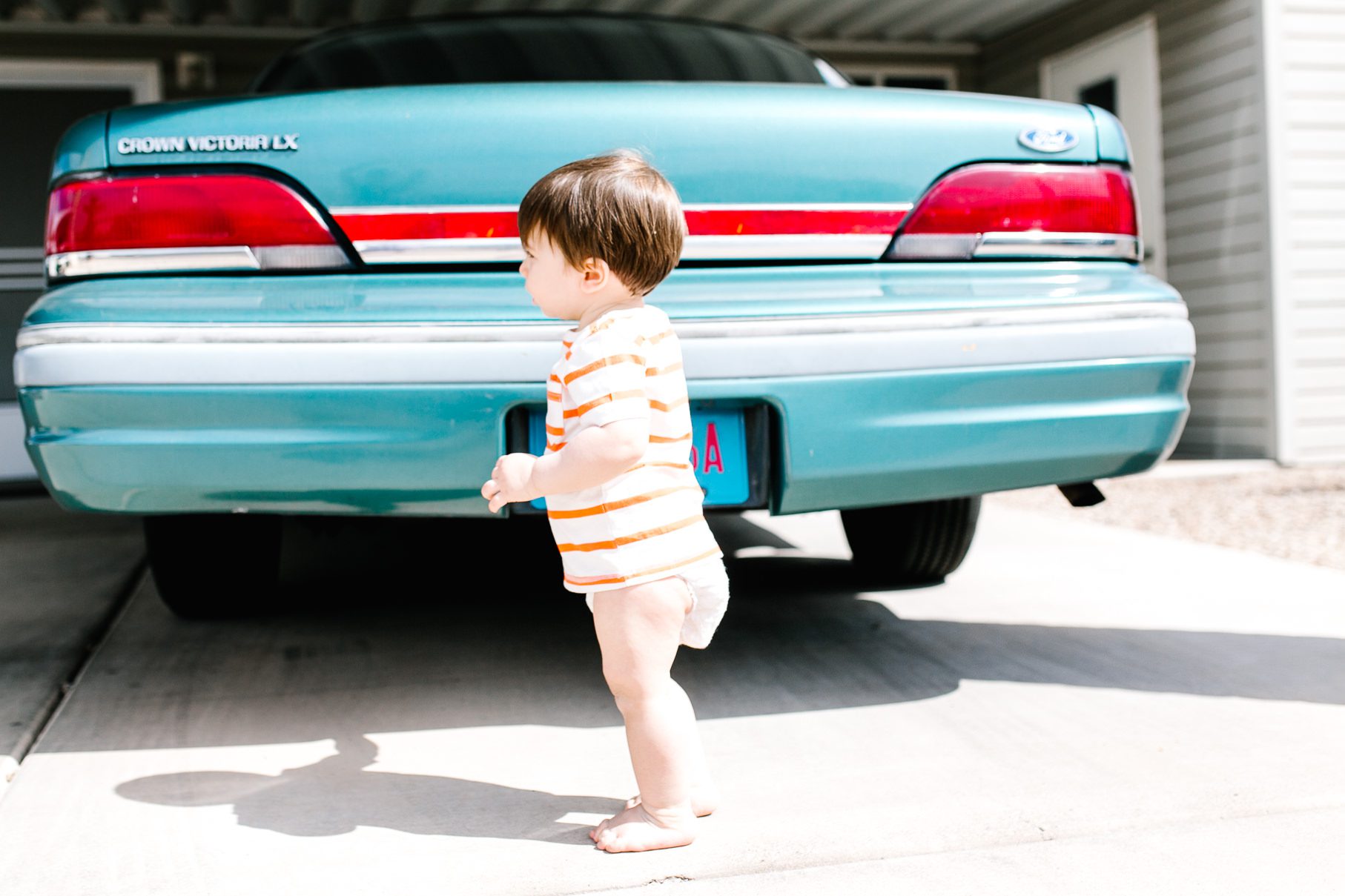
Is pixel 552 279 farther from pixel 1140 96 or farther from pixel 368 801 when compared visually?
pixel 1140 96

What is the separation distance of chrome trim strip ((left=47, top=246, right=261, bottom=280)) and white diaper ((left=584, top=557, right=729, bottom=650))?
84 cm

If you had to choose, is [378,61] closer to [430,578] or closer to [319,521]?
[319,521]

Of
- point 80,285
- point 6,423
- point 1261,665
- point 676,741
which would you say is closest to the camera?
point 676,741

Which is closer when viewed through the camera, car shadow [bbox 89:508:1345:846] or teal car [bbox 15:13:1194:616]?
car shadow [bbox 89:508:1345:846]

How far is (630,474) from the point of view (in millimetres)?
1550

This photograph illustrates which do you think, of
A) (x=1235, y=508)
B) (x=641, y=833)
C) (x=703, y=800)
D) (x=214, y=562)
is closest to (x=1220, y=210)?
(x=1235, y=508)

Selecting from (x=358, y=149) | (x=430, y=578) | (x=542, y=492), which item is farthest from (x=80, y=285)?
(x=430, y=578)

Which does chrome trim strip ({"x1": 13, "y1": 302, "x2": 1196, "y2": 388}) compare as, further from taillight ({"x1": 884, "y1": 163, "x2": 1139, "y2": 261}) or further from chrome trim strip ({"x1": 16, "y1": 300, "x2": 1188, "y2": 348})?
taillight ({"x1": 884, "y1": 163, "x2": 1139, "y2": 261})

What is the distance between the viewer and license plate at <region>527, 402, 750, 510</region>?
6.46ft

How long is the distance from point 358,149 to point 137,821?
1.06 metres

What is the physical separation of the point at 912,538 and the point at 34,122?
656cm

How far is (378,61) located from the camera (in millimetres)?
2809

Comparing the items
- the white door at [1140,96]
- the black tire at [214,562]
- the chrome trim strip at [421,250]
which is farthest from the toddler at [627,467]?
the white door at [1140,96]

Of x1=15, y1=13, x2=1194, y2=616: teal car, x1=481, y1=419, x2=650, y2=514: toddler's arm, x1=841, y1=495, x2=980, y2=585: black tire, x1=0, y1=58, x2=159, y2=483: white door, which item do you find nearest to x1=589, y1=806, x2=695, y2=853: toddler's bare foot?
x1=481, y1=419, x2=650, y2=514: toddler's arm
